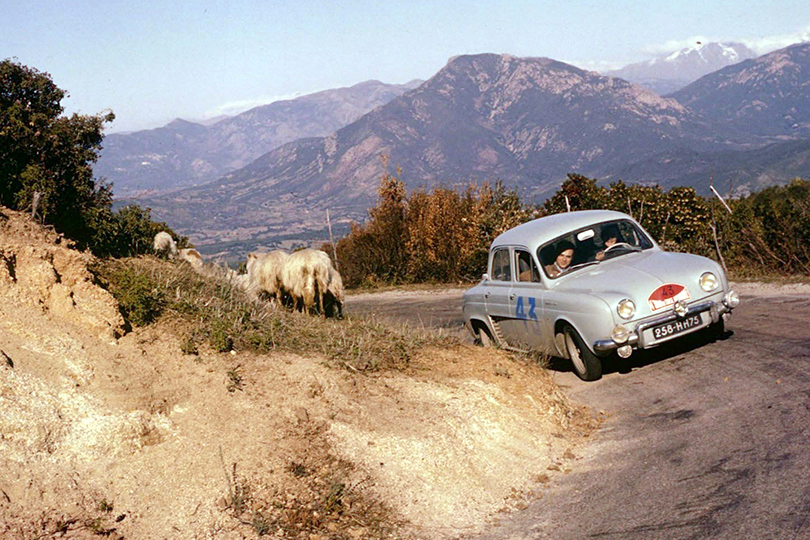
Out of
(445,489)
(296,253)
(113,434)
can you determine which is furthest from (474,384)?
(296,253)

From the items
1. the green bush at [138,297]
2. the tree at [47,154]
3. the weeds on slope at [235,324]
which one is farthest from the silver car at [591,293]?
the tree at [47,154]

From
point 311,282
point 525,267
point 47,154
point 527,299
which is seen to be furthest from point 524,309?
point 47,154

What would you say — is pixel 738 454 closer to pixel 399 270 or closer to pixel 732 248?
pixel 732 248

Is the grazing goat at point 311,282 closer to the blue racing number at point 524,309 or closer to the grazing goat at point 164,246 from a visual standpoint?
the grazing goat at point 164,246

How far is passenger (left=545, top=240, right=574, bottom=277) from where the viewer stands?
1069 centimetres

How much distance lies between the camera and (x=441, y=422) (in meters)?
7.85

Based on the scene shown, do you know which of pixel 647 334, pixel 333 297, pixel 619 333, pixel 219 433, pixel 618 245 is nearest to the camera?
pixel 219 433

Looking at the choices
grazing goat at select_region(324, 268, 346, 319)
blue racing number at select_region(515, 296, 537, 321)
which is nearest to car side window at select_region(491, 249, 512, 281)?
blue racing number at select_region(515, 296, 537, 321)

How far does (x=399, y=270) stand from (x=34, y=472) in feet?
80.0

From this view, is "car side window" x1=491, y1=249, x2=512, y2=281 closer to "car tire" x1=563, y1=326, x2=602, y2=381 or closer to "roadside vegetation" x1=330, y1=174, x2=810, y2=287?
"car tire" x1=563, y1=326, x2=602, y2=381

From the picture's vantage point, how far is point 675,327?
9.69m

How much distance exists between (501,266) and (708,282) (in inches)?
116

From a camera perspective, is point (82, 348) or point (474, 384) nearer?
point (82, 348)

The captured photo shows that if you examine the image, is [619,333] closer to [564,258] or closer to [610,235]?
[564,258]
